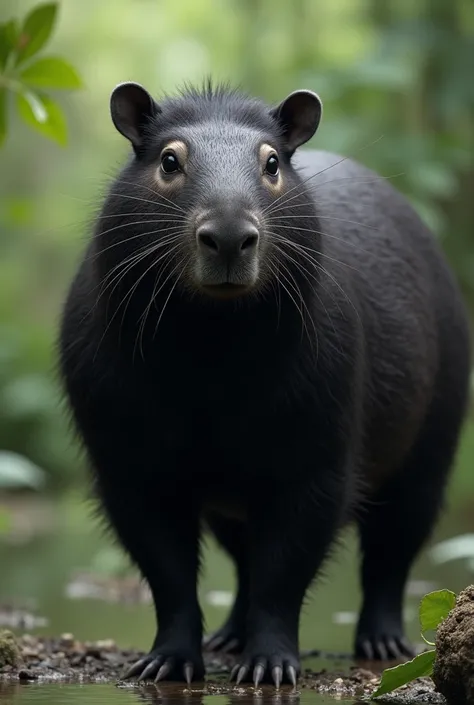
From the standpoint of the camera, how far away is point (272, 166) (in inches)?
250

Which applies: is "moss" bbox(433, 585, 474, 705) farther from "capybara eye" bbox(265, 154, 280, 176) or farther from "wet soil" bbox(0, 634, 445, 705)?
"capybara eye" bbox(265, 154, 280, 176)

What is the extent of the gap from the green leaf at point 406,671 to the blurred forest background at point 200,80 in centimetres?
266

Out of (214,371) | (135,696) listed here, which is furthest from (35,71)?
(135,696)

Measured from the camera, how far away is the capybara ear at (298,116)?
22.0ft

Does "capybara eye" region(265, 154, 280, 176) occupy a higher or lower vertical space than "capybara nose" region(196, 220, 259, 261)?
higher

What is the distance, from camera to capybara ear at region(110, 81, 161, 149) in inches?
258

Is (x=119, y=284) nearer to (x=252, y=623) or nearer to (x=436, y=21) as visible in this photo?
(x=252, y=623)

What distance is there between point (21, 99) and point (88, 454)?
170cm

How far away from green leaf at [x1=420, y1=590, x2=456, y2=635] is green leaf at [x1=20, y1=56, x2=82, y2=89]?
9.73 ft

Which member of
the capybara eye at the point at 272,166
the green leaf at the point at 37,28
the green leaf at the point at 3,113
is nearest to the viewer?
the capybara eye at the point at 272,166

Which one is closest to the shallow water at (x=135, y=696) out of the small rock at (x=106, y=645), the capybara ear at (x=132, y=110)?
the small rock at (x=106, y=645)

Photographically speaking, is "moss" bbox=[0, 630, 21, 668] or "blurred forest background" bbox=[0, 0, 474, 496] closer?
"moss" bbox=[0, 630, 21, 668]

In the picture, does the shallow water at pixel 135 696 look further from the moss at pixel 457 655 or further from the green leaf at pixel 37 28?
the green leaf at pixel 37 28

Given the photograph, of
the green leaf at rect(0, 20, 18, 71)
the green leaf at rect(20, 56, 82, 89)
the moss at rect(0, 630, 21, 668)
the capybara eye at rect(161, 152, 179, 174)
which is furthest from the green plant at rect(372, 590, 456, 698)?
the green leaf at rect(0, 20, 18, 71)
